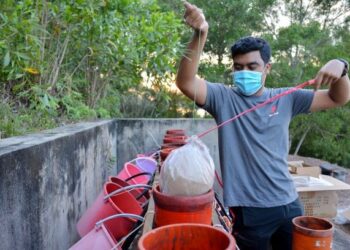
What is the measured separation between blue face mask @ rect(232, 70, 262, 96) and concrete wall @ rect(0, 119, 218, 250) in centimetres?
125

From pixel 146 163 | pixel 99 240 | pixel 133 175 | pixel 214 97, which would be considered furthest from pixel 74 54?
pixel 99 240

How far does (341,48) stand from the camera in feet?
38.2

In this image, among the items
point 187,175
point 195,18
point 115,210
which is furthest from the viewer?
point 115,210

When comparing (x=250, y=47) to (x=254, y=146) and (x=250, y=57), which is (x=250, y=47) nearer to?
(x=250, y=57)

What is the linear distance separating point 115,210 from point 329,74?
54.4 inches

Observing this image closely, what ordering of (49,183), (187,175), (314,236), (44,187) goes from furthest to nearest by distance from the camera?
1. (49,183)
2. (44,187)
3. (314,236)
4. (187,175)

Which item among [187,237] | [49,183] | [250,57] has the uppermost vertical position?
[250,57]

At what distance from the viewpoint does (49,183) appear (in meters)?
2.48

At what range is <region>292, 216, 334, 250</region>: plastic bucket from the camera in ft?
4.79

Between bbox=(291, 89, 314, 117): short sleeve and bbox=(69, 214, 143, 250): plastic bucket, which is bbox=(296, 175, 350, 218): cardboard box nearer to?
bbox=(291, 89, 314, 117): short sleeve

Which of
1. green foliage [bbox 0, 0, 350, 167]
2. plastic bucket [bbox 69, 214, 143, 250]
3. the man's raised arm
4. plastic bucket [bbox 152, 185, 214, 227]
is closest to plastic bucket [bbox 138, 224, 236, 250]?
plastic bucket [bbox 152, 185, 214, 227]

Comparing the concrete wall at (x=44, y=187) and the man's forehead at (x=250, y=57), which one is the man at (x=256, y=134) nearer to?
the man's forehead at (x=250, y=57)

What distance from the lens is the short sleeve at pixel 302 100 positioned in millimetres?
2022

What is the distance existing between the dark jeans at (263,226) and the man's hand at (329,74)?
0.66m
